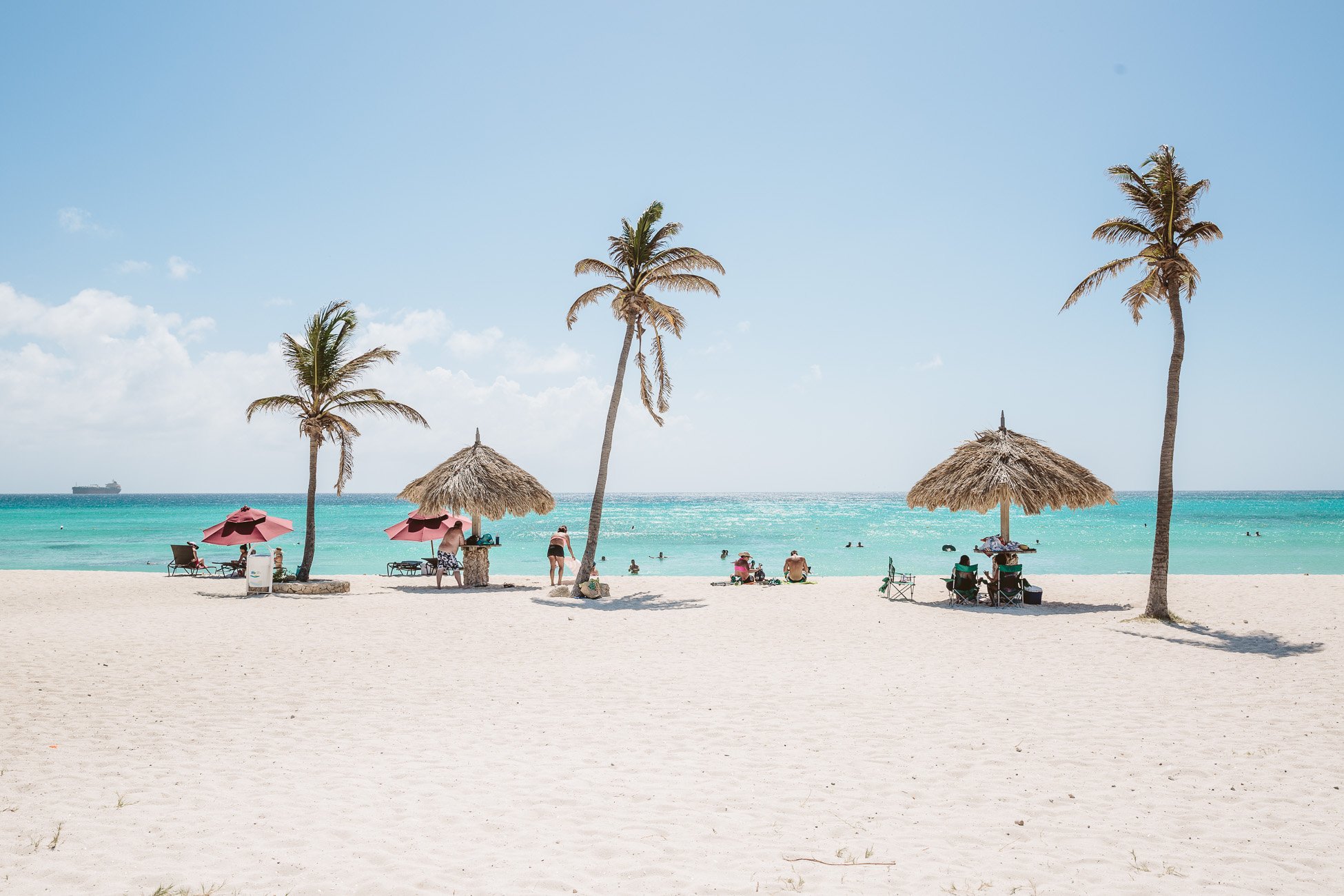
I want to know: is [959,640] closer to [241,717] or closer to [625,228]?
[241,717]

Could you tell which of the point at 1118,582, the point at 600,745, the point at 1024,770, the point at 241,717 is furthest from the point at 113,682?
the point at 1118,582


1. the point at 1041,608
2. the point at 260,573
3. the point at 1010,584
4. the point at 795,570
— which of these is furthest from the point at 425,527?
the point at 1041,608

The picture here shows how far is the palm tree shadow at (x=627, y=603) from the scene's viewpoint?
47.6 feet

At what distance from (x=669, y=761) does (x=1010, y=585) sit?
11607 millimetres

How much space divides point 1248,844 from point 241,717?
26.1ft

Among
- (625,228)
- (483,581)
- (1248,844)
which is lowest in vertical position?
(483,581)

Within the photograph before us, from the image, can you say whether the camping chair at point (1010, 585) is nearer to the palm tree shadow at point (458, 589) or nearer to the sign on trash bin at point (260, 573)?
the palm tree shadow at point (458, 589)

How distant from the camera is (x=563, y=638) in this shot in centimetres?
1130

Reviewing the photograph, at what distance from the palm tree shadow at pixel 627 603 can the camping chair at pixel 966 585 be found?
526cm

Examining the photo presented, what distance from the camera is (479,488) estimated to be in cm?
1812

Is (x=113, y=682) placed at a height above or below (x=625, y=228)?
below

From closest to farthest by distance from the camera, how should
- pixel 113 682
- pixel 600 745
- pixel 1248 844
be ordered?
pixel 1248 844
pixel 600 745
pixel 113 682

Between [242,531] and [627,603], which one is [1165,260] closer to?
[627,603]

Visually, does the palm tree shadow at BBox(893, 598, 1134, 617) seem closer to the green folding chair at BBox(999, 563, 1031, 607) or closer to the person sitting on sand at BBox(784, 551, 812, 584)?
the green folding chair at BBox(999, 563, 1031, 607)
